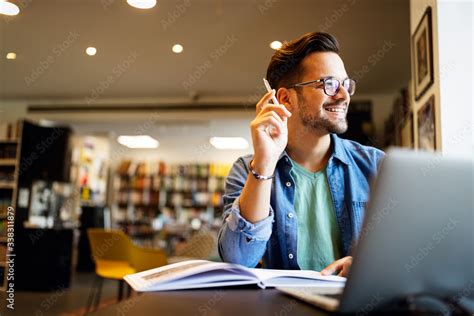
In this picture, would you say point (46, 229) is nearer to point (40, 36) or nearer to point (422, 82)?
point (40, 36)

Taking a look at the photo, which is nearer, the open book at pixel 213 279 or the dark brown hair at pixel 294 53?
the open book at pixel 213 279

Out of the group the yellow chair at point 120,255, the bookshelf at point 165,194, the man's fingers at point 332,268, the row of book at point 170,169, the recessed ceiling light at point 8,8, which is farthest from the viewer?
the row of book at point 170,169

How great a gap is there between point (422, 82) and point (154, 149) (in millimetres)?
8427

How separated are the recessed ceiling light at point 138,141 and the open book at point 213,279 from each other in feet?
27.6

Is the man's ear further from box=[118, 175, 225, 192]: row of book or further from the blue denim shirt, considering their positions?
box=[118, 175, 225, 192]: row of book

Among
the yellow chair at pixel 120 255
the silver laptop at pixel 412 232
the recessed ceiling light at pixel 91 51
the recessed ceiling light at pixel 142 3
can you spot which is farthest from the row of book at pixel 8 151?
the silver laptop at pixel 412 232

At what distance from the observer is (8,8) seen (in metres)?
3.17

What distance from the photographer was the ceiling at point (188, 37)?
367cm

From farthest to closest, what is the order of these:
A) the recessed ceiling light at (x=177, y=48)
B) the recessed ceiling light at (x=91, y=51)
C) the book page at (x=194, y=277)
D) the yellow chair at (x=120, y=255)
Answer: the recessed ceiling light at (x=177, y=48)
the recessed ceiling light at (x=91, y=51)
the yellow chair at (x=120, y=255)
the book page at (x=194, y=277)

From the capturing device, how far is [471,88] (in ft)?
7.05

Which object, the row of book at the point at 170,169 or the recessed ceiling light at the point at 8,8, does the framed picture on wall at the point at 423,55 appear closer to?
the recessed ceiling light at the point at 8,8

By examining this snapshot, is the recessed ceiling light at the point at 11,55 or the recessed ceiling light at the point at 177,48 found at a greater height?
the recessed ceiling light at the point at 177,48

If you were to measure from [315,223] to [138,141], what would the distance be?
8732 mm

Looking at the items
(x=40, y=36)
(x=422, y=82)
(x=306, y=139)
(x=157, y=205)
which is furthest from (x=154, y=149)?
(x=306, y=139)
